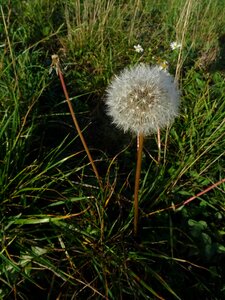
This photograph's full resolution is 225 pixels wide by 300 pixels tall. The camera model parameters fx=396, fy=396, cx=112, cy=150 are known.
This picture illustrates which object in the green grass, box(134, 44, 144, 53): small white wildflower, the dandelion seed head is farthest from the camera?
box(134, 44, 144, 53): small white wildflower

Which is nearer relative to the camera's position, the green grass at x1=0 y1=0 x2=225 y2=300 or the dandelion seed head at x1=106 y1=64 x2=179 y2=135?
the dandelion seed head at x1=106 y1=64 x2=179 y2=135

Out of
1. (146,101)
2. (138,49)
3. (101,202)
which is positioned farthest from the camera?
(138,49)

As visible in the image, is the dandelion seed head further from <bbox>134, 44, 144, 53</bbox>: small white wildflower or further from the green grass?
<bbox>134, 44, 144, 53</bbox>: small white wildflower

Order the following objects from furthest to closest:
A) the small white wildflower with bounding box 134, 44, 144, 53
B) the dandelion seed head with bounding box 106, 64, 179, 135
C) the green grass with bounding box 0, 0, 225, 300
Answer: the small white wildflower with bounding box 134, 44, 144, 53 < the green grass with bounding box 0, 0, 225, 300 < the dandelion seed head with bounding box 106, 64, 179, 135

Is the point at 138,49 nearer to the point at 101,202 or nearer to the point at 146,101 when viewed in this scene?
the point at 101,202

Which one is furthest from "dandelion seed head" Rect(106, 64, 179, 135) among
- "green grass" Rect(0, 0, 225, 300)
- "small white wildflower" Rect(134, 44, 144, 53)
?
"small white wildflower" Rect(134, 44, 144, 53)

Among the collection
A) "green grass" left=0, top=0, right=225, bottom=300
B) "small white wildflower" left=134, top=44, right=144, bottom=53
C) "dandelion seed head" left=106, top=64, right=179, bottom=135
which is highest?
"dandelion seed head" left=106, top=64, right=179, bottom=135

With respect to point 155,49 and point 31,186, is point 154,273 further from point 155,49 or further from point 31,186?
point 155,49

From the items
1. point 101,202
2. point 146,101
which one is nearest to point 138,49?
point 101,202
